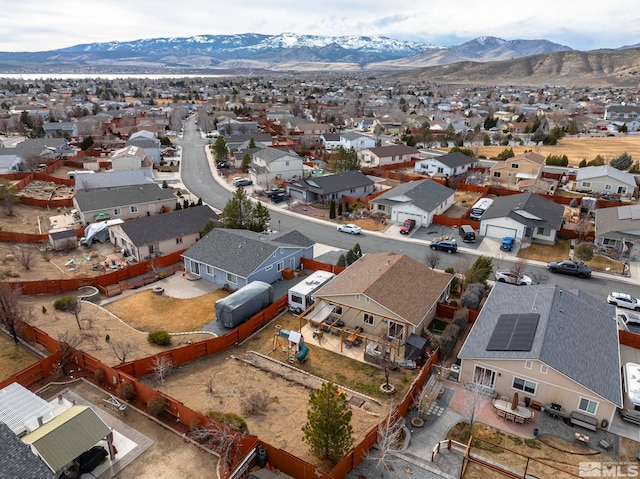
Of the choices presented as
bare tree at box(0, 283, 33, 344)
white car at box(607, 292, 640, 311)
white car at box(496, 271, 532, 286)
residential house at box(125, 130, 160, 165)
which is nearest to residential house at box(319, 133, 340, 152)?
residential house at box(125, 130, 160, 165)

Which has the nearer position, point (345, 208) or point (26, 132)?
point (345, 208)

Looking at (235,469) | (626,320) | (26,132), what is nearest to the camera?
(235,469)

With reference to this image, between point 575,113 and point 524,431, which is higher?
point 575,113

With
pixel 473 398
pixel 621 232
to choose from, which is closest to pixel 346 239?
pixel 621 232

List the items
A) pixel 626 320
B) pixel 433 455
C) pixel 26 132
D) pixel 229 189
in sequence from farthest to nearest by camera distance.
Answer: pixel 26 132, pixel 229 189, pixel 626 320, pixel 433 455

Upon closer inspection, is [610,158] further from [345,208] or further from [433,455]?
[433,455]

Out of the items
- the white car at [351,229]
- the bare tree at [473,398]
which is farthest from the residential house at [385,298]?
the white car at [351,229]

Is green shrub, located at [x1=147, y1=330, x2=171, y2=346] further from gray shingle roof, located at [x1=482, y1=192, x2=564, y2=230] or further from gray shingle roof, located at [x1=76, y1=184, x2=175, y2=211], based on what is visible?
gray shingle roof, located at [x1=482, y1=192, x2=564, y2=230]

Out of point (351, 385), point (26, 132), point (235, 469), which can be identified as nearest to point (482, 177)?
point (351, 385)
